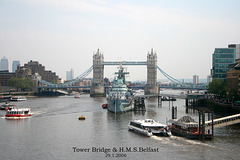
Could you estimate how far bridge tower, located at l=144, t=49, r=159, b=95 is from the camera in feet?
520

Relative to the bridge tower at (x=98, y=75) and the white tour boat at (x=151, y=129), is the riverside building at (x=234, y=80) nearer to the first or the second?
the white tour boat at (x=151, y=129)

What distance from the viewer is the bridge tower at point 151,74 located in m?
158

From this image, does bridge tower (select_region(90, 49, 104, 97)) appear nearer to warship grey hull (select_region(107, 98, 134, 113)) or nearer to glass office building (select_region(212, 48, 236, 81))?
glass office building (select_region(212, 48, 236, 81))

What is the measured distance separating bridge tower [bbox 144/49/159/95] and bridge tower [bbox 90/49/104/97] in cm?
1961

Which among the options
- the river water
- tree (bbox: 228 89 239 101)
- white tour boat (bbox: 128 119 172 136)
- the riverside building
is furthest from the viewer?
the riverside building

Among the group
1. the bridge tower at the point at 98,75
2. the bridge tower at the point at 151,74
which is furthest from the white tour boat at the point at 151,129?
the bridge tower at the point at 151,74

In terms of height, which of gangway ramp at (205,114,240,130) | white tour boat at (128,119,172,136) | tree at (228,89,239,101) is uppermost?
tree at (228,89,239,101)

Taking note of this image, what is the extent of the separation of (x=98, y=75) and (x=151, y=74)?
23.2m

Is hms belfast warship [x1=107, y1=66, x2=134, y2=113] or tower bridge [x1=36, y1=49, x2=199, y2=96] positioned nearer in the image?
hms belfast warship [x1=107, y1=66, x2=134, y2=113]

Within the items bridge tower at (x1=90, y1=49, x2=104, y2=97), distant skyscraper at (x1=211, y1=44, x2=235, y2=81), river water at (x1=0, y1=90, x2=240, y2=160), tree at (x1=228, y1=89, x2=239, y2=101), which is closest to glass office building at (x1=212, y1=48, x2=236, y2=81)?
distant skyscraper at (x1=211, y1=44, x2=235, y2=81)

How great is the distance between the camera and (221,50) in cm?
9069

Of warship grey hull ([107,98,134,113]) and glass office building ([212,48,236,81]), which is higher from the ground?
glass office building ([212,48,236,81])

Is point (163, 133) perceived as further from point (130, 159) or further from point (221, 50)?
point (221, 50)

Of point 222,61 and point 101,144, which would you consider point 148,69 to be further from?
point 101,144
